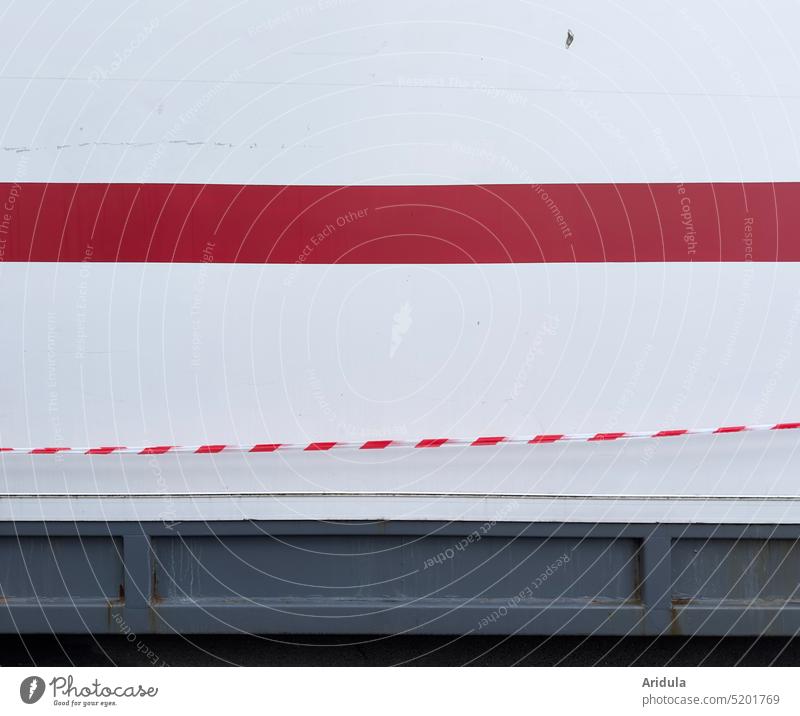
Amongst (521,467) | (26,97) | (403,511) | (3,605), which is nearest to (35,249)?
(26,97)

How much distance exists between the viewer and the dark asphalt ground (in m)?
2.90

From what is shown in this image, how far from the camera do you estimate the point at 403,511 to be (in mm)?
2500

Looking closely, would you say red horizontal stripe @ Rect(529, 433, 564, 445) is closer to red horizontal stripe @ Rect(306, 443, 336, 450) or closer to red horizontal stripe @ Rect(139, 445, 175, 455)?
red horizontal stripe @ Rect(306, 443, 336, 450)

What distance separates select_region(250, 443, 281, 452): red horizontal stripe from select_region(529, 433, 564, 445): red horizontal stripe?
2.70 feet

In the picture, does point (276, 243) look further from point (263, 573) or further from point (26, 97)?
point (263, 573)

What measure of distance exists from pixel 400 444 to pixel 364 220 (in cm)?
72

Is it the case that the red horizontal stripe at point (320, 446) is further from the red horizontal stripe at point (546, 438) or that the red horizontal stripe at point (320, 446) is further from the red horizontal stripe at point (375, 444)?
the red horizontal stripe at point (546, 438)

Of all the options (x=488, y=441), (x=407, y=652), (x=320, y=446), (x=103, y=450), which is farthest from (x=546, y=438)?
(x=103, y=450)

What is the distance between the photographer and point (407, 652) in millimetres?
2926

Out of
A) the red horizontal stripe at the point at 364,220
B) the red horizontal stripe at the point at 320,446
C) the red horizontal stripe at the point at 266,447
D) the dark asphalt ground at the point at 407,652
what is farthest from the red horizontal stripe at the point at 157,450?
the dark asphalt ground at the point at 407,652

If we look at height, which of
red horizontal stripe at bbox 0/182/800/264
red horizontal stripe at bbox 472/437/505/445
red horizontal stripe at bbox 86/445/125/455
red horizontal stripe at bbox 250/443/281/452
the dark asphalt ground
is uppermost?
red horizontal stripe at bbox 0/182/800/264

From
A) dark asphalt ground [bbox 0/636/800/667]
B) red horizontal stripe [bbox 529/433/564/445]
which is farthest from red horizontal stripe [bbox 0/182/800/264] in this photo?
dark asphalt ground [bbox 0/636/800/667]

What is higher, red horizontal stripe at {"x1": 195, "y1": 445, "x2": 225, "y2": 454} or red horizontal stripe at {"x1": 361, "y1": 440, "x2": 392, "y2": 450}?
red horizontal stripe at {"x1": 361, "y1": 440, "x2": 392, "y2": 450}

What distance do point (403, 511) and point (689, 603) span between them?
3.24 ft
